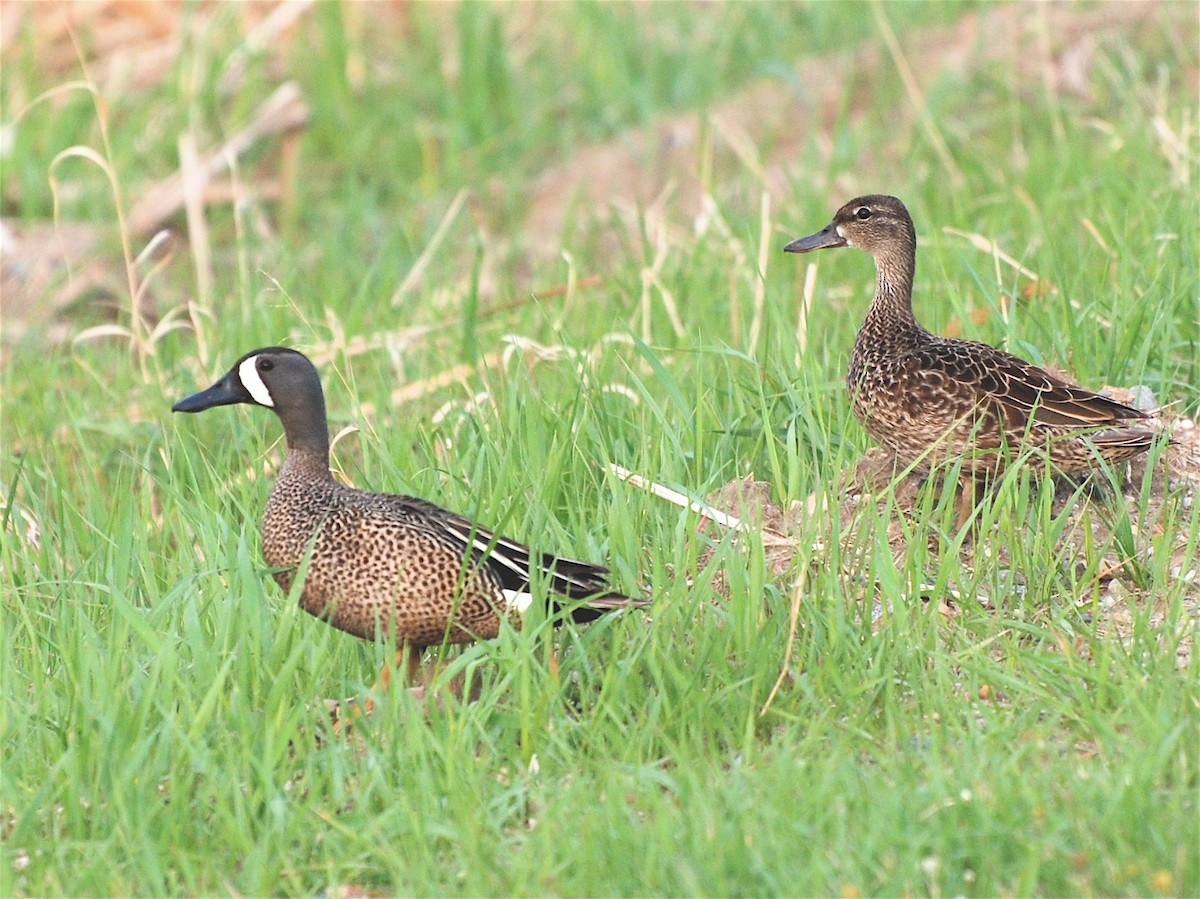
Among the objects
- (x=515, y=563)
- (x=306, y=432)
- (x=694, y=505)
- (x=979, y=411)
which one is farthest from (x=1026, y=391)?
(x=306, y=432)

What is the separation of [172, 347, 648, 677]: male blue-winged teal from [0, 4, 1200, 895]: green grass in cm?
11

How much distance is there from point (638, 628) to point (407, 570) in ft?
1.86

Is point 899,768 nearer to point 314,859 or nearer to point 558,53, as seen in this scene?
point 314,859

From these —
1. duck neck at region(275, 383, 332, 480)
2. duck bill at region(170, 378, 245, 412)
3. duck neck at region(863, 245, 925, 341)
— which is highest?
duck bill at region(170, 378, 245, 412)

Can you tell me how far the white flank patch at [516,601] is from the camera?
4.16m

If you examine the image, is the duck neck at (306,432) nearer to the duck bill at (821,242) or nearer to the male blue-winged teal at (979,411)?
the male blue-winged teal at (979,411)

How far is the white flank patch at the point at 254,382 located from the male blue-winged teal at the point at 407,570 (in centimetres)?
30

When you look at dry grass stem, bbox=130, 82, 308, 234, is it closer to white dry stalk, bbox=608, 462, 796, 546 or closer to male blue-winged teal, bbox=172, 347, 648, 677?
white dry stalk, bbox=608, 462, 796, 546

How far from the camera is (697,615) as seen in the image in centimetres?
426

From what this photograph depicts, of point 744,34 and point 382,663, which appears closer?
point 382,663

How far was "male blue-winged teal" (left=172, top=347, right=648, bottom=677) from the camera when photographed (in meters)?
4.14

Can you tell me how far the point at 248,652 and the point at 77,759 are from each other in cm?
50

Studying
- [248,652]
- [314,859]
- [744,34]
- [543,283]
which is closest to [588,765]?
[314,859]

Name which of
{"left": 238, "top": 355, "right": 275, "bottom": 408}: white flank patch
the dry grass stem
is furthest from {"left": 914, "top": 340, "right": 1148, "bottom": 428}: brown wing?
the dry grass stem
